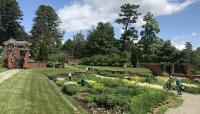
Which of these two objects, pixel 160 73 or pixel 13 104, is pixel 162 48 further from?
pixel 13 104

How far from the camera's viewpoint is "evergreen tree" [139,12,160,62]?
90.0 meters

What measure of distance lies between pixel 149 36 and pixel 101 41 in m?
18.0

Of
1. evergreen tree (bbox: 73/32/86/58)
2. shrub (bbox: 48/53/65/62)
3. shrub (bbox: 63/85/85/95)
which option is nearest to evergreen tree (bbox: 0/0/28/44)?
evergreen tree (bbox: 73/32/86/58)

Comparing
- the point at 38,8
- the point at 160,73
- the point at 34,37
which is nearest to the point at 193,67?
the point at 160,73

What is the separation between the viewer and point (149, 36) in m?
91.2

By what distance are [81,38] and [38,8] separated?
17409 mm

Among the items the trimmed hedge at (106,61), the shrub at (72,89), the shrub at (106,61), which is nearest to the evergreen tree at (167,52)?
the trimmed hedge at (106,61)

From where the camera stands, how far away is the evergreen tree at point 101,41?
103938 mm

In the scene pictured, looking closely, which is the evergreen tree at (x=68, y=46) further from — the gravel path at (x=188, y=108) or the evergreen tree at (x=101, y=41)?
the gravel path at (x=188, y=108)

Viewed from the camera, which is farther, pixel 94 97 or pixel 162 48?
pixel 162 48

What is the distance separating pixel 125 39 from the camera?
98.7m

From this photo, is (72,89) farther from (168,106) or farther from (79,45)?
(79,45)

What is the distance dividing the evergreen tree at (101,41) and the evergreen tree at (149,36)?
40.2 feet

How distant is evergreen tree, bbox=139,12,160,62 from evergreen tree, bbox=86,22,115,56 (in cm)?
1224
